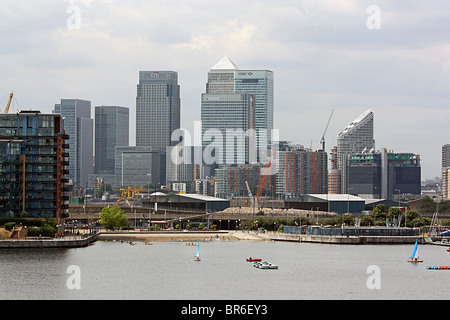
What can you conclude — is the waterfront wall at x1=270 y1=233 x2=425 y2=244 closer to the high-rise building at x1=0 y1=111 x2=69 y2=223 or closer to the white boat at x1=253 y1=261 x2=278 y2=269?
the white boat at x1=253 y1=261 x2=278 y2=269

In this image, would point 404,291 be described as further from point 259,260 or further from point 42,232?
point 42,232

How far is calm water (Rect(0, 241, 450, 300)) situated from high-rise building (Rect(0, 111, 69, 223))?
68.0 ft

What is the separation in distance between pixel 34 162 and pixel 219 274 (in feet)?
234

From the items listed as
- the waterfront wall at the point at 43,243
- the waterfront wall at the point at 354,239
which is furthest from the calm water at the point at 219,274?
the waterfront wall at the point at 354,239

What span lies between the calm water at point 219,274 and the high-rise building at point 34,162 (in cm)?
2073

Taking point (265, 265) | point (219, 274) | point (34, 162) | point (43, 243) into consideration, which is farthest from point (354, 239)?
point (34, 162)

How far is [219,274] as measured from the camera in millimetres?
126250

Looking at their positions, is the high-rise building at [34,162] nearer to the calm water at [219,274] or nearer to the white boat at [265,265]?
the calm water at [219,274]

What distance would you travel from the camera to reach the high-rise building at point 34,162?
181 metres

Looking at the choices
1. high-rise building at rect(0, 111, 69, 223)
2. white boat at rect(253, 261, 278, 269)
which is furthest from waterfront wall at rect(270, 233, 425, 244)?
high-rise building at rect(0, 111, 69, 223)

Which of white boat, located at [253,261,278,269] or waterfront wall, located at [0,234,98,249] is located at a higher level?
waterfront wall, located at [0,234,98,249]

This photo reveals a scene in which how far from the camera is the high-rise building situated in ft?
594
